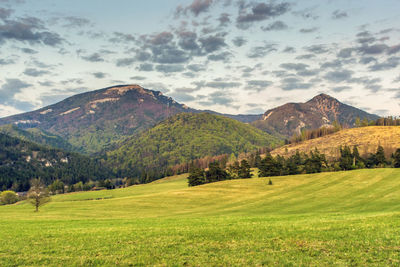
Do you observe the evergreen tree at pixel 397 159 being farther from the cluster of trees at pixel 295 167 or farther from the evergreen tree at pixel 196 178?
the evergreen tree at pixel 196 178

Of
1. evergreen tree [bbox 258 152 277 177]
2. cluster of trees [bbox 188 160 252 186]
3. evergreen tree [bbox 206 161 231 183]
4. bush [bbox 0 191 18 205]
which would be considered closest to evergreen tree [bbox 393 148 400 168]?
evergreen tree [bbox 258 152 277 177]

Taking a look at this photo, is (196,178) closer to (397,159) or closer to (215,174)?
(215,174)

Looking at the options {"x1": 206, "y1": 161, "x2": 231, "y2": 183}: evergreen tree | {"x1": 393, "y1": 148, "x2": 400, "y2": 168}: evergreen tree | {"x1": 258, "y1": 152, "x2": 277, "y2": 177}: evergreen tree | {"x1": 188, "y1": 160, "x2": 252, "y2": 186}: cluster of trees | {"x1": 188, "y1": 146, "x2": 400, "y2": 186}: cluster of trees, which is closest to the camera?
{"x1": 393, "y1": 148, "x2": 400, "y2": 168}: evergreen tree

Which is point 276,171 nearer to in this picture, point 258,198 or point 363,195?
point 258,198

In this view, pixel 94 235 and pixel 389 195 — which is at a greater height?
pixel 94 235

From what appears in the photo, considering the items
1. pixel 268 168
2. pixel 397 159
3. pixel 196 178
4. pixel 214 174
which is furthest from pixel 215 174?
pixel 397 159

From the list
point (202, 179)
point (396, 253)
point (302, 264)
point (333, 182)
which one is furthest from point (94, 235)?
point (202, 179)

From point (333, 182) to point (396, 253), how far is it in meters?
88.2

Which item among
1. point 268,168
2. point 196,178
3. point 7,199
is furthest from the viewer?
point 7,199

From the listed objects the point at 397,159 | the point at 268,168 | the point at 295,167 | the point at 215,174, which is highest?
the point at 268,168

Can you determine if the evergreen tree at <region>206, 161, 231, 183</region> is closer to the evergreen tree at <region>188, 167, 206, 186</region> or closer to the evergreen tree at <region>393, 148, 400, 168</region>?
the evergreen tree at <region>188, 167, 206, 186</region>

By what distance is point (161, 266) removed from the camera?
15.3 metres

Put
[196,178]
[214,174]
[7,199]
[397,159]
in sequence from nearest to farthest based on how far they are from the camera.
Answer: [397,159]
[196,178]
[214,174]
[7,199]

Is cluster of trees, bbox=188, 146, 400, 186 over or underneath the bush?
over
